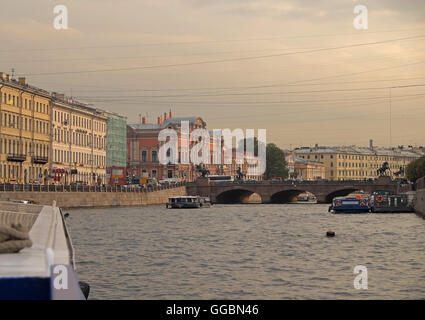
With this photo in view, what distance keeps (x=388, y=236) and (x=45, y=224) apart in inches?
1066

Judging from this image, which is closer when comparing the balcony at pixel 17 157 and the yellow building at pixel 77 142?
the balcony at pixel 17 157

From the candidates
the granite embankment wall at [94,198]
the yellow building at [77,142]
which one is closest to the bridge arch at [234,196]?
the granite embankment wall at [94,198]

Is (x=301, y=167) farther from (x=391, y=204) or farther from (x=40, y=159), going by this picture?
(x=391, y=204)

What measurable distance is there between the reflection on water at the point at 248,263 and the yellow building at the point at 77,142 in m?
46.6

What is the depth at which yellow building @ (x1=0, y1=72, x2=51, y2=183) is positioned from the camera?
70375mm

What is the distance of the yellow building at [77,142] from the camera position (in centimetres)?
8375

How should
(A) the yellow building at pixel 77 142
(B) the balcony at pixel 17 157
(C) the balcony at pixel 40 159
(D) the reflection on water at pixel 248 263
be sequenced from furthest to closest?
(A) the yellow building at pixel 77 142 < (C) the balcony at pixel 40 159 < (B) the balcony at pixel 17 157 < (D) the reflection on water at pixel 248 263

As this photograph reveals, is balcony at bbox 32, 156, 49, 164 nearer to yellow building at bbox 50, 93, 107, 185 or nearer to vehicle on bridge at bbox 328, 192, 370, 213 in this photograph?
yellow building at bbox 50, 93, 107, 185

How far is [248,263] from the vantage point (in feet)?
A: 74.4

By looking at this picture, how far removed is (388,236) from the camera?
3416 cm

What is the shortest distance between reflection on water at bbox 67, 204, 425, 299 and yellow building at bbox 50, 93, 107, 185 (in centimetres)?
4660

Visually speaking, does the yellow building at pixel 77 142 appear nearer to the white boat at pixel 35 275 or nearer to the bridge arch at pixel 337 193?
the bridge arch at pixel 337 193

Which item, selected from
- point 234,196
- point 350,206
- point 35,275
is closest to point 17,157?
point 350,206

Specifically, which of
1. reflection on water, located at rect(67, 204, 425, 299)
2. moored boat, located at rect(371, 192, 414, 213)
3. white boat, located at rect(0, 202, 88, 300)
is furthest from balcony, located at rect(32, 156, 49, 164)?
white boat, located at rect(0, 202, 88, 300)
